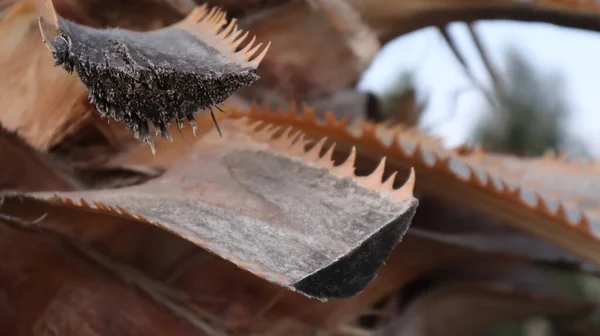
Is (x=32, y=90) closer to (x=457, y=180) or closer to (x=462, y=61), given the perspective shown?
(x=457, y=180)

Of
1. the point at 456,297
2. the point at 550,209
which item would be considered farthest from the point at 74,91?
the point at 456,297

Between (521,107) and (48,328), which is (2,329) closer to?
(48,328)

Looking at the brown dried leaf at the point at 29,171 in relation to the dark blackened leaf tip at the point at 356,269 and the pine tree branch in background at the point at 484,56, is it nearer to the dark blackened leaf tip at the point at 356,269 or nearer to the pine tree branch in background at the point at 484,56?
the dark blackened leaf tip at the point at 356,269

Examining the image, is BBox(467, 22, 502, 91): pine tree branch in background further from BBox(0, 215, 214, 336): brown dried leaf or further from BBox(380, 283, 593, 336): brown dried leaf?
BBox(0, 215, 214, 336): brown dried leaf

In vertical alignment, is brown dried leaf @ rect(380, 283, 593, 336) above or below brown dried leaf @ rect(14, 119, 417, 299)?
below

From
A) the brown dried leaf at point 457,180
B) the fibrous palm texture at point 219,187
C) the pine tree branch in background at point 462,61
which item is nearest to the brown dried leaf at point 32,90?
the fibrous palm texture at point 219,187

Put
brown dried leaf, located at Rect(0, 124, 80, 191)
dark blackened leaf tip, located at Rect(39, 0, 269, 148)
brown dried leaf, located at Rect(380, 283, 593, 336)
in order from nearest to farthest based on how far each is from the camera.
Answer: dark blackened leaf tip, located at Rect(39, 0, 269, 148)
brown dried leaf, located at Rect(0, 124, 80, 191)
brown dried leaf, located at Rect(380, 283, 593, 336)

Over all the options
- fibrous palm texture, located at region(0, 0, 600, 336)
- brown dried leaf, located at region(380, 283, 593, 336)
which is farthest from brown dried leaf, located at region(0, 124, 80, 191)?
brown dried leaf, located at region(380, 283, 593, 336)

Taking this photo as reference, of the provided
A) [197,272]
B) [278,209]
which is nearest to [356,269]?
[278,209]
